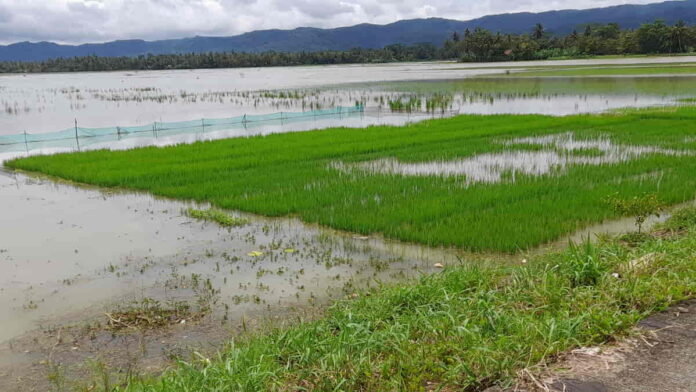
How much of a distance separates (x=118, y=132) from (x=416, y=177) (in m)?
12.1

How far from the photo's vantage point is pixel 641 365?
2.87 m

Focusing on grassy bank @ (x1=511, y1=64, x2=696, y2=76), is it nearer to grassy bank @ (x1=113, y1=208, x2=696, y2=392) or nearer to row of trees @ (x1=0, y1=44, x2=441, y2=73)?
grassy bank @ (x1=113, y1=208, x2=696, y2=392)

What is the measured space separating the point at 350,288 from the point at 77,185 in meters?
7.72

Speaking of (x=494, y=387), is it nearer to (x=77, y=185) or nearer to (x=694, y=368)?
(x=694, y=368)

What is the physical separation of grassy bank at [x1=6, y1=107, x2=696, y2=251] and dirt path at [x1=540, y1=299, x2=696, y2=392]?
303 centimetres

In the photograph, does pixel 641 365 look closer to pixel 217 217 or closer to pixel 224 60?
pixel 217 217

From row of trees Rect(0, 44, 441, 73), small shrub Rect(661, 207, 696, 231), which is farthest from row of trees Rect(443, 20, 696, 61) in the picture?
small shrub Rect(661, 207, 696, 231)

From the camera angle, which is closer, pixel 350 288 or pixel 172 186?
pixel 350 288

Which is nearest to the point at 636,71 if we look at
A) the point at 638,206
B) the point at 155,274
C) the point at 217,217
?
the point at 638,206

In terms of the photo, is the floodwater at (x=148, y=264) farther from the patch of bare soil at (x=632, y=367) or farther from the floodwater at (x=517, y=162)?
the patch of bare soil at (x=632, y=367)

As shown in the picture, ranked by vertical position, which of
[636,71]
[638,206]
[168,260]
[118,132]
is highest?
[636,71]

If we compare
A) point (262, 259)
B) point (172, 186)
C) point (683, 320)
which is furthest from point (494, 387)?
point (172, 186)

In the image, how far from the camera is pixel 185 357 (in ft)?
13.5

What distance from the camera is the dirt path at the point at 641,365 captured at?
8.80 ft
